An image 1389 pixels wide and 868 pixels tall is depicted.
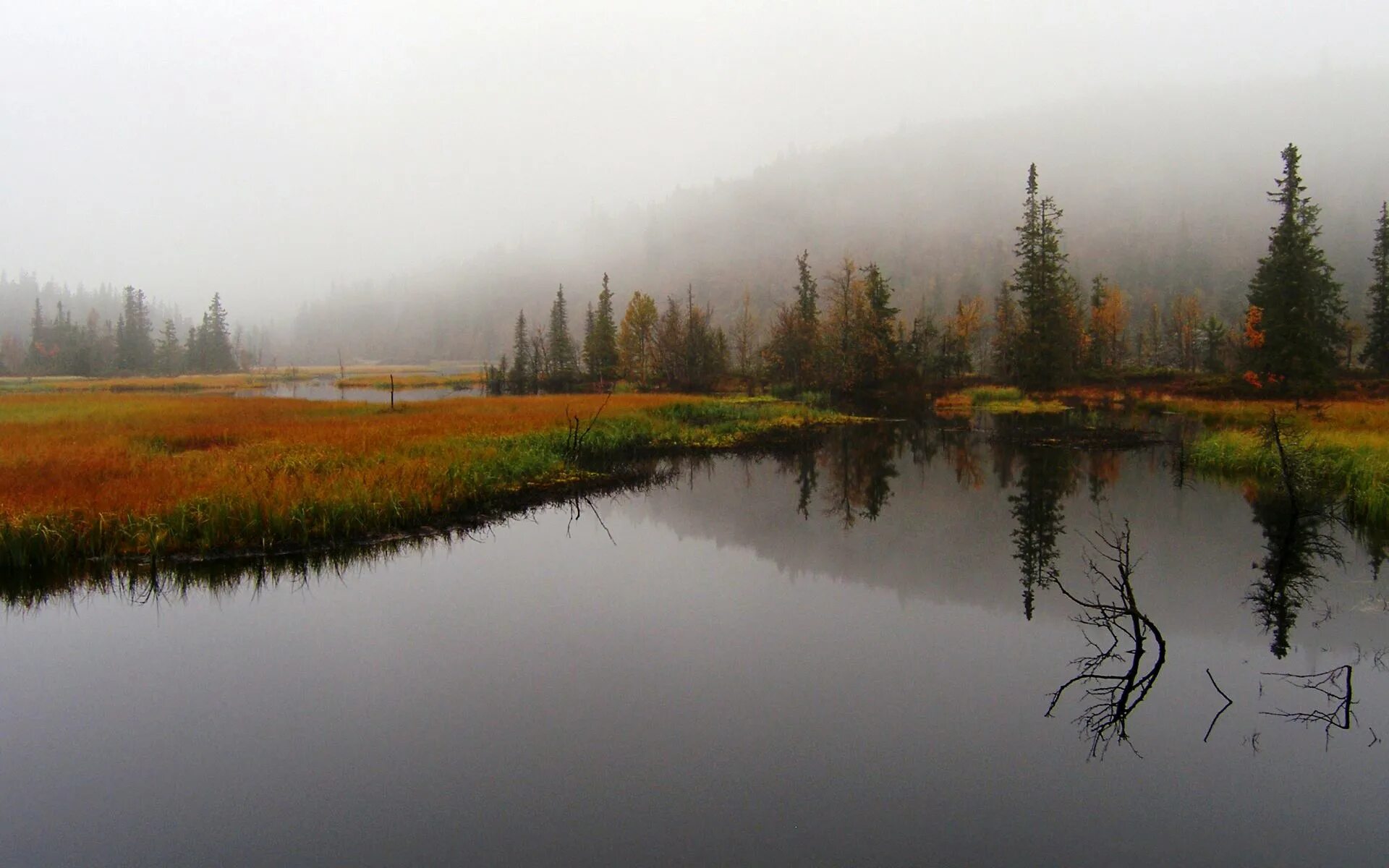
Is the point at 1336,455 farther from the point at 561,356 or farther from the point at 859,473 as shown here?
the point at 561,356

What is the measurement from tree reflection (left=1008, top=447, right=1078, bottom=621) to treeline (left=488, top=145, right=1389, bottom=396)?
34933 mm

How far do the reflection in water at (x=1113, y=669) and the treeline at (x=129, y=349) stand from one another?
146479mm

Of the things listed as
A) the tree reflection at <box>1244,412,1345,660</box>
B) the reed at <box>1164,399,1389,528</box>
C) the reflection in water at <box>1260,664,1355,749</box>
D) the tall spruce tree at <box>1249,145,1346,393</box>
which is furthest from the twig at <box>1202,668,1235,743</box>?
the tall spruce tree at <box>1249,145,1346,393</box>

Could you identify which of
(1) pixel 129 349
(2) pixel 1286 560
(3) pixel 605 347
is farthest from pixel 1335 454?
(1) pixel 129 349

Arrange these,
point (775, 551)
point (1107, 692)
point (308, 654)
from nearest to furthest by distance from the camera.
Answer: point (1107, 692) → point (308, 654) → point (775, 551)

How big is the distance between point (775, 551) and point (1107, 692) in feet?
26.8

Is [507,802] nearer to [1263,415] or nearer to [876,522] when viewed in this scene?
[876,522]

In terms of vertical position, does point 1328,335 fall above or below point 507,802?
above

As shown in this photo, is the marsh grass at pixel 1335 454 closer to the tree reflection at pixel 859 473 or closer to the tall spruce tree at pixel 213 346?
the tree reflection at pixel 859 473

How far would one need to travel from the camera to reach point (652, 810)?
6031mm

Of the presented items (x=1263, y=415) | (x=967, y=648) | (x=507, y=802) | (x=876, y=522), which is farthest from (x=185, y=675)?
(x=1263, y=415)

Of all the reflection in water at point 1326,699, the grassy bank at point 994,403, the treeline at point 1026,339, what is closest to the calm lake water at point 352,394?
the treeline at point 1026,339

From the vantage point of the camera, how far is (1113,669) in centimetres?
898

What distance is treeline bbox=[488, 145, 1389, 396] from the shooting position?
4900cm
